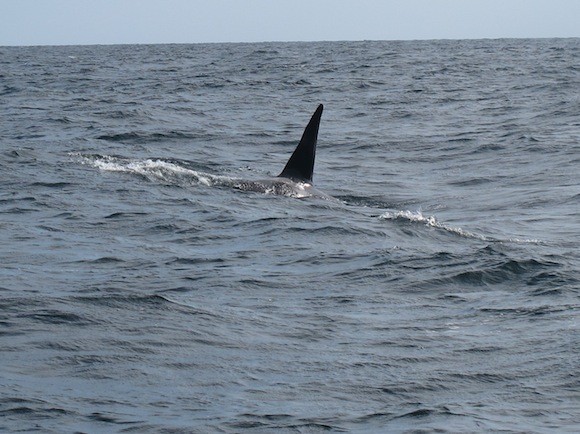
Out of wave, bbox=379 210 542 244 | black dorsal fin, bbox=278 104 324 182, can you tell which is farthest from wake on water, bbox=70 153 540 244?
black dorsal fin, bbox=278 104 324 182

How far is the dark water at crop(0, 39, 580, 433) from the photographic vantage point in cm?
737

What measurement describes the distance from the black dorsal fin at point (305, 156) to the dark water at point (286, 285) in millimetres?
854

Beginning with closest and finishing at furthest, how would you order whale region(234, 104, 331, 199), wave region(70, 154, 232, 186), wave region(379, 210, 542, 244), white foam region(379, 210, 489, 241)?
wave region(379, 210, 542, 244) → white foam region(379, 210, 489, 241) → whale region(234, 104, 331, 199) → wave region(70, 154, 232, 186)

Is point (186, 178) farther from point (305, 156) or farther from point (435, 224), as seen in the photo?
point (435, 224)

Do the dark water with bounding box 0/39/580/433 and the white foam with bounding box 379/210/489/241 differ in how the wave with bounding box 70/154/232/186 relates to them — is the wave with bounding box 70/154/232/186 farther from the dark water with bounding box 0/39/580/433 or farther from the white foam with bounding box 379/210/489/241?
the white foam with bounding box 379/210/489/241

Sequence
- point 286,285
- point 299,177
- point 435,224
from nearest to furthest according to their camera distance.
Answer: point 286,285 < point 435,224 < point 299,177

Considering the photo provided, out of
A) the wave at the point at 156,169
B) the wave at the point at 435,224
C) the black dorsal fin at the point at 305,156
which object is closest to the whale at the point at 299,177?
the black dorsal fin at the point at 305,156

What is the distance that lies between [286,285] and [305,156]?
6.36 metres

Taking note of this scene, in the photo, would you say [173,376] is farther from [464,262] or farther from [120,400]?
[464,262]

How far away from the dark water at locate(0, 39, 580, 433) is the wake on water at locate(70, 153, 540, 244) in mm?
69

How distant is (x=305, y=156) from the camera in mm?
17031

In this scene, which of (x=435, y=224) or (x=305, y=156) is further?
(x=305, y=156)

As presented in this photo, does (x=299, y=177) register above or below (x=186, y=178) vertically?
above

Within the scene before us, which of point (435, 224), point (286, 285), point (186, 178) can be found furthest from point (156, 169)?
point (286, 285)
